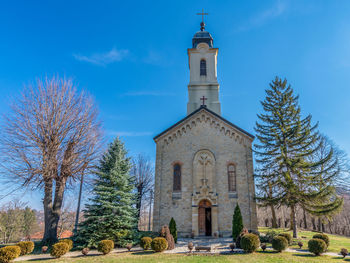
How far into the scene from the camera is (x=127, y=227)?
52.2 ft

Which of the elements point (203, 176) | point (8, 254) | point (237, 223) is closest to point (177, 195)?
point (203, 176)

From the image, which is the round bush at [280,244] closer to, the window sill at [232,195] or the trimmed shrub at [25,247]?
the window sill at [232,195]

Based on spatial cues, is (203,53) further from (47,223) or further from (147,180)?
(47,223)

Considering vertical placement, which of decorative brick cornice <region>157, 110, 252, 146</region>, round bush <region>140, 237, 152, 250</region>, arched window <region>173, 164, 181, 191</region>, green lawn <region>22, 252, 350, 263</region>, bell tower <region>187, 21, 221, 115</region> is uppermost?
bell tower <region>187, 21, 221, 115</region>

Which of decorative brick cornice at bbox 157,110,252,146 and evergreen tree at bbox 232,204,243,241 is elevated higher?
decorative brick cornice at bbox 157,110,252,146

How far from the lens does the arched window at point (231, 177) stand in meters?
20.2

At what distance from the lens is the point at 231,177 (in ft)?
67.4

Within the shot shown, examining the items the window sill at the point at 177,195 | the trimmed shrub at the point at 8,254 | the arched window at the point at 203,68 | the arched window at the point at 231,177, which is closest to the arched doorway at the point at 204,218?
the window sill at the point at 177,195

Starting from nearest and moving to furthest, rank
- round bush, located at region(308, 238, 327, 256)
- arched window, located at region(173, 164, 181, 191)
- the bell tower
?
round bush, located at region(308, 238, 327, 256) → arched window, located at region(173, 164, 181, 191) → the bell tower

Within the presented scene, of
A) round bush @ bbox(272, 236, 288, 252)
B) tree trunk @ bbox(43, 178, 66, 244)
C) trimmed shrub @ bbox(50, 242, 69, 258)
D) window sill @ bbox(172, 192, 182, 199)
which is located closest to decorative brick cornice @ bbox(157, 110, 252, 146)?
window sill @ bbox(172, 192, 182, 199)

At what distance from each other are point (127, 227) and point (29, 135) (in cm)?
942

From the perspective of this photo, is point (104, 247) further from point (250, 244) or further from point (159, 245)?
point (250, 244)

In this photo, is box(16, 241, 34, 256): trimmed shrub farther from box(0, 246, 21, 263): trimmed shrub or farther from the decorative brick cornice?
the decorative brick cornice

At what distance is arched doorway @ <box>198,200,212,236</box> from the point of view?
19.3 metres
